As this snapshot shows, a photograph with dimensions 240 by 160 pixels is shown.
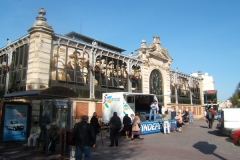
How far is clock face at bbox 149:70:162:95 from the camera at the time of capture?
29452 millimetres

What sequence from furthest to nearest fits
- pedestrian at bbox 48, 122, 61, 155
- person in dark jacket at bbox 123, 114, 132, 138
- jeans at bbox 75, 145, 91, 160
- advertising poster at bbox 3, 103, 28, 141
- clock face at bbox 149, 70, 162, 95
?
clock face at bbox 149, 70, 162, 95 → person in dark jacket at bbox 123, 114, 132, 138 → advertising poster at bbox 3, 103, 28, 141 → pedestrian at bbox 48, 122, 61, 155 → jeans at bbox 75, 145, 91, 160

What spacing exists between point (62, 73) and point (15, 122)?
8.60 m

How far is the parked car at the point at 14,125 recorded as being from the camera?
10.7 m

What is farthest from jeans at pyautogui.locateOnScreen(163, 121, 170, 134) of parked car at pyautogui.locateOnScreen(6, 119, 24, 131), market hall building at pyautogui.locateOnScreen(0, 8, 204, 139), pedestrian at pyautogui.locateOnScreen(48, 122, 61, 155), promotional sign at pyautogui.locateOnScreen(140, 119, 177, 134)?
parked car at pyautogui.locateOnScreen(6, 119, 24, 131)

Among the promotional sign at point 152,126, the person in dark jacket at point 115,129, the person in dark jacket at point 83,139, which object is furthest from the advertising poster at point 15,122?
the promotional sign at point 152,126

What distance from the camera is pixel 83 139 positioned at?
630 cm

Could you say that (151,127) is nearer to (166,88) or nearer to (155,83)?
(155,83)

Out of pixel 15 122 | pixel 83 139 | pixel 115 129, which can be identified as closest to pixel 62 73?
pixel 15 122

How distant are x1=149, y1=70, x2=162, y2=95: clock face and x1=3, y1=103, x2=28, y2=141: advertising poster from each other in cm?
2013

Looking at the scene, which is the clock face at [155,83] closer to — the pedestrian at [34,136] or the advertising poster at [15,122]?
the advertising poster at [15,122]

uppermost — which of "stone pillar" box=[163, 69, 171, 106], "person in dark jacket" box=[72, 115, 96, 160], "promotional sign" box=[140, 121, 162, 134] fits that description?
"stone pillar" box=[163, 69, 171, 106]

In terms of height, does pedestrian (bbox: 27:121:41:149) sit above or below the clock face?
below

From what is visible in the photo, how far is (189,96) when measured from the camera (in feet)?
126

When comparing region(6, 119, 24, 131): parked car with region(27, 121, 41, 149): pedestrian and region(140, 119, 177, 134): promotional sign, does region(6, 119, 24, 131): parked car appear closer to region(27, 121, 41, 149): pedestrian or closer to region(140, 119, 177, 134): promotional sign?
region(27, 121, 41, 149): pedestrian
